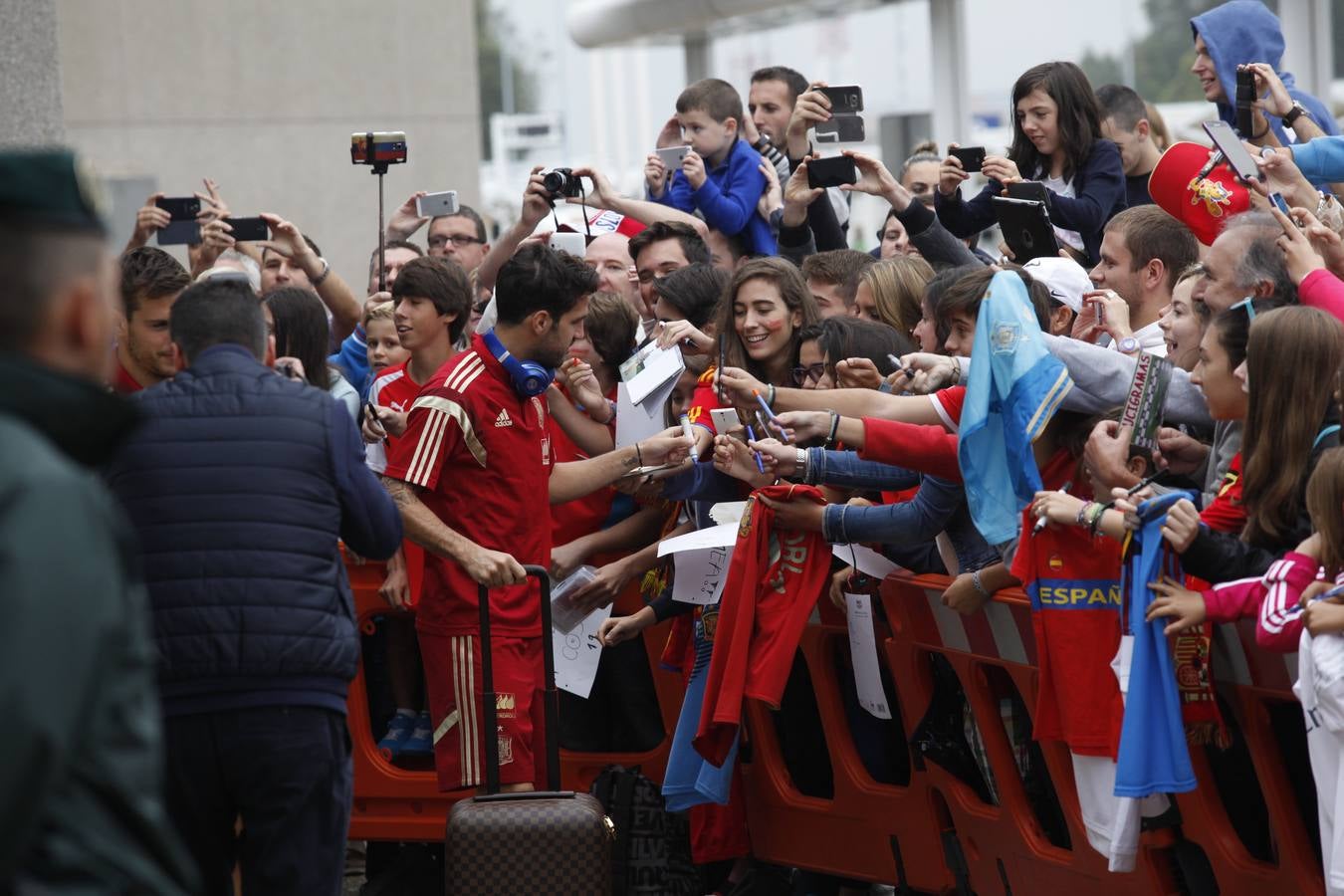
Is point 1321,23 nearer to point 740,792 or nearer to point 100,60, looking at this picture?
point 740,792

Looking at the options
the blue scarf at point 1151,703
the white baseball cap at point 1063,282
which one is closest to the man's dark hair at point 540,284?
the white baseball cap at point 1063,282

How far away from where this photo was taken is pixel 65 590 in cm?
238

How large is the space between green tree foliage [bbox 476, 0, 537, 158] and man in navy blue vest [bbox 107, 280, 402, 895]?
7024cm

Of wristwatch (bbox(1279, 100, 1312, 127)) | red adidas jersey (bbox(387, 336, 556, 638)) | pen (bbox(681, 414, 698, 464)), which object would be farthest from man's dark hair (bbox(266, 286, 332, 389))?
wristwatch (bbox(1279, 100, 1312, 127))

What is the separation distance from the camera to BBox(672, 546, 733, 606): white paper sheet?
6336 millimetres

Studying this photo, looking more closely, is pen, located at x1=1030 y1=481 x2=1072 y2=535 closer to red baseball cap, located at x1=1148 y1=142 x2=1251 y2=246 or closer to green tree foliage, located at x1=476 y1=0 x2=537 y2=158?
red baseball cap, located at x1=1148 y1=142 x2=1251 y2=246

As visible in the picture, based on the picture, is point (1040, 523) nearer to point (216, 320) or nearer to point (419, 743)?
point (216, 320)

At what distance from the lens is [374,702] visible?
736 cm

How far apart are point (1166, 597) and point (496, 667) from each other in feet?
7.95

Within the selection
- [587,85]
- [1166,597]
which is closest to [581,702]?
[1166,597]

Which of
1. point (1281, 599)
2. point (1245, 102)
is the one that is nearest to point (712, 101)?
point (1245, 102)

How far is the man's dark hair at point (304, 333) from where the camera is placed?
7.30m

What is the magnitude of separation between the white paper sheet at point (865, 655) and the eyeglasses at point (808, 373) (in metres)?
0.75

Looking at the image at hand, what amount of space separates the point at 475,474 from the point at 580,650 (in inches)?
35.1
